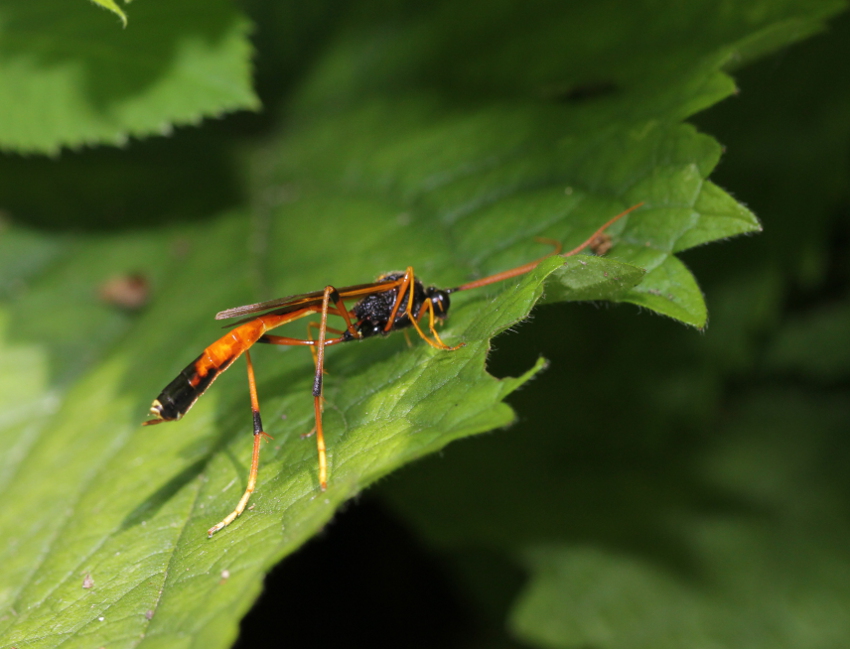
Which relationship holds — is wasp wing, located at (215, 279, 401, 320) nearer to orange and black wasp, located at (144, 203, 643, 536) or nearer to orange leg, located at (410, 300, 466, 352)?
orange and black wasp, located at (144, 203, 643, 536)

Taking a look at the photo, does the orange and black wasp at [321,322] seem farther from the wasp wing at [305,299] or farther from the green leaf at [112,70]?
the green leaf at [112,70]

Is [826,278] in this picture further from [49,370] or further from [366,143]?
[49,370]

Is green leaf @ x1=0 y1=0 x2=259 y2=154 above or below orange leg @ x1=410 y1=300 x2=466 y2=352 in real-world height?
above

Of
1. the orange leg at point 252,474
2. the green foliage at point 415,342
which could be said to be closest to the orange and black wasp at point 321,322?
the orange leg at point 252,474

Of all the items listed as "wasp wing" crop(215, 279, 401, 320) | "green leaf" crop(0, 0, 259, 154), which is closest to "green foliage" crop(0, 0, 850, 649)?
"green leaf" crop(0, 0, 259, 154)

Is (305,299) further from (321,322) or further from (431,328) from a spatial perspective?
(431,328)
